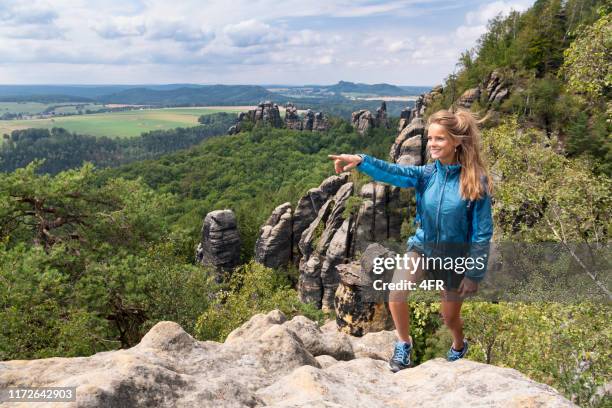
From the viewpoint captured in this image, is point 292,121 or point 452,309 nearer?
point 452,309

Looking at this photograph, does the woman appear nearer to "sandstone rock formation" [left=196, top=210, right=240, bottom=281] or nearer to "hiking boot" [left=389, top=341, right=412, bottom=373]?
"hiking boot" [left=389, top=341, right=412, bottom=373]

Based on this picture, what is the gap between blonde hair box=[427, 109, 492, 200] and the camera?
4.83 m

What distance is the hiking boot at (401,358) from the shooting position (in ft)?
19.8

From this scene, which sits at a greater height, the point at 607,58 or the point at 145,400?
the point at 607,58

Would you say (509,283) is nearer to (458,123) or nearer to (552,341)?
(552,341)

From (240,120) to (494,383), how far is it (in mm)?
168634

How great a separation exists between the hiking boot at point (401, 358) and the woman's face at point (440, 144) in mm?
2956

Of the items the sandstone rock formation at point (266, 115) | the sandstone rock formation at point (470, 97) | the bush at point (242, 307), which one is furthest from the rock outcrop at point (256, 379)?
the sandstone rock formation at point (266, 115)

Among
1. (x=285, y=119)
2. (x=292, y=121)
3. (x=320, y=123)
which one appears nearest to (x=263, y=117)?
(x=285, y=119)

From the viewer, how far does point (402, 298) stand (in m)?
5.61

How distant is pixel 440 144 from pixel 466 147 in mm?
338

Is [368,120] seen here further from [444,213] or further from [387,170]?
[444,213]

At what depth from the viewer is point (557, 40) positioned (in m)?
65.6

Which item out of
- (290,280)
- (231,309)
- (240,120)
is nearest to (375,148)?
(240,120)
